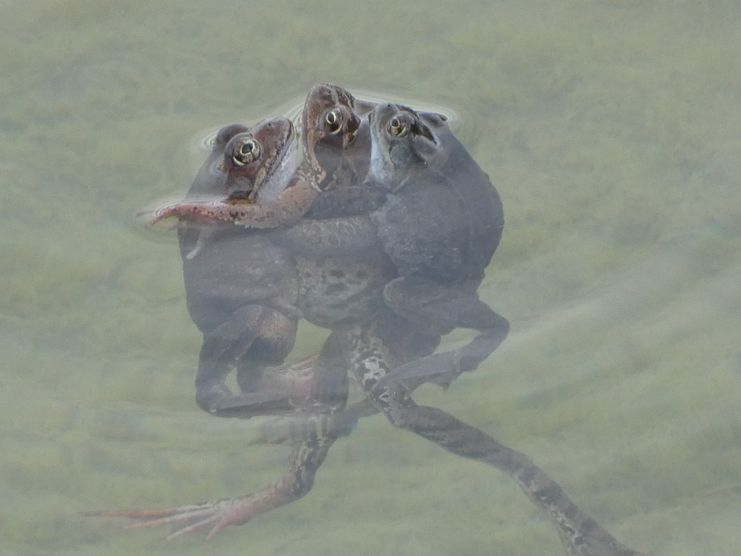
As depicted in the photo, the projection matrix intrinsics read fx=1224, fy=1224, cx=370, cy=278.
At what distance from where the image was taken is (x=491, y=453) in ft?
13.0

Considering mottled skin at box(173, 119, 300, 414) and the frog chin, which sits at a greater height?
the frog chin

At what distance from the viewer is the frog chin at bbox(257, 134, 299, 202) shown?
4539 millimetres

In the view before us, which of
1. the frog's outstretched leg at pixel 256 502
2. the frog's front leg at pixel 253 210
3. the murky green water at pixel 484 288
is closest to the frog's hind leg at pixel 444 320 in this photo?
the murky green water at pixel 484 288

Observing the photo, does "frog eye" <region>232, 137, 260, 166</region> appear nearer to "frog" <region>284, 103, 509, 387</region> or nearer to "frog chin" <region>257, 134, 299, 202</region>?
"frog chin" <region>257, 134, 299, 202</region>

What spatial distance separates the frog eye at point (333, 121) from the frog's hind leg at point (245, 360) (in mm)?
717

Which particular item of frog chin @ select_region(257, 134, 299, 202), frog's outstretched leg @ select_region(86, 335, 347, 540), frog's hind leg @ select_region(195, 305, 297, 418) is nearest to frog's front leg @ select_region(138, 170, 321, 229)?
frog chin @ select_region(257, 134, 299, 202)

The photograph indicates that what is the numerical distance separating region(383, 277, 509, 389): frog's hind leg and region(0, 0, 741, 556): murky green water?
0.15 metres

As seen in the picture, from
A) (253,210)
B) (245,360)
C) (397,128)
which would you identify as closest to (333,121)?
(397,128)

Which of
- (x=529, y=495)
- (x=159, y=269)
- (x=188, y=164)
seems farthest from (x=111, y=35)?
(x=529, y=495)

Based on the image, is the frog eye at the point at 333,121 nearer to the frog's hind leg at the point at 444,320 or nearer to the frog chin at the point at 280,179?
the frog chin at the point at 280,179

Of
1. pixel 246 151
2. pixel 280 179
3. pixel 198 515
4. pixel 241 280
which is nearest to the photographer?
pixel 198 515

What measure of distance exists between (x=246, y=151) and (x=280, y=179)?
0.19 metres

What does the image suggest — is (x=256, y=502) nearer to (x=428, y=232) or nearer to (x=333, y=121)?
(x=428, y=232)

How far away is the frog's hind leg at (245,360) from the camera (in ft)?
13.3
